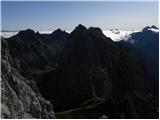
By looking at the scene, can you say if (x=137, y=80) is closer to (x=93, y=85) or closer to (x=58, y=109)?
(x=93, y=85)

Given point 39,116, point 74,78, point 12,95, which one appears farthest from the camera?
point 74,78

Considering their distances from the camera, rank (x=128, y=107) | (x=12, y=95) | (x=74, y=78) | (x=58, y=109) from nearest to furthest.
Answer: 1. (x=12, y=95)
2. (x=128, y=107)
3. (x=58, y=109)
4. (x=74, y=78)

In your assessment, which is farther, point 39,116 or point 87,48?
point 87,48

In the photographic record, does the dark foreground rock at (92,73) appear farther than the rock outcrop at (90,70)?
No

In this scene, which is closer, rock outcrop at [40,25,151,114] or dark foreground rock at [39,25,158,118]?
dark foreground rock at [39,25,158,118]

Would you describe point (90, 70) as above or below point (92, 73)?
below

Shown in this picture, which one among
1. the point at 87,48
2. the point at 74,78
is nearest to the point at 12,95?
the point at 74,78

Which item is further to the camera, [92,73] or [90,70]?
[90,70]

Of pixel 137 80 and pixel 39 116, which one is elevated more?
pixel 39 116

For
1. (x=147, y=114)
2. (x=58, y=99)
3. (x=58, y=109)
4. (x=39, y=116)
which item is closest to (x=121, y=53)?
(x=58, y=99)

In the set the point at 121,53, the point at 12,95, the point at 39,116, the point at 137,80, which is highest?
the point at 12,95
